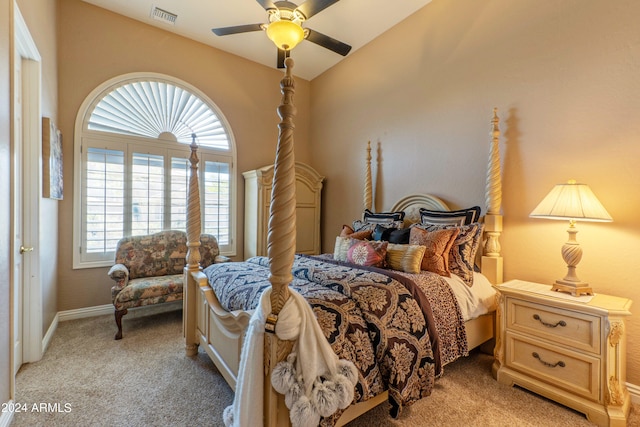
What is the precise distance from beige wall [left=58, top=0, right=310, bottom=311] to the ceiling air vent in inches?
10.0

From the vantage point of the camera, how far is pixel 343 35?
11.9 ft

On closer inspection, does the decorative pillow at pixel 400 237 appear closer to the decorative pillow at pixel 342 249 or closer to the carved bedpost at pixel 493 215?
the decorative pillow at pixel 342 249

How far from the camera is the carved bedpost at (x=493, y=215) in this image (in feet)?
7.79

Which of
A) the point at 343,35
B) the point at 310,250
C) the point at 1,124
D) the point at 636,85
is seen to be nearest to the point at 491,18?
the point at 636,85

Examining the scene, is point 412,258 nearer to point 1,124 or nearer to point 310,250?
point 310,250

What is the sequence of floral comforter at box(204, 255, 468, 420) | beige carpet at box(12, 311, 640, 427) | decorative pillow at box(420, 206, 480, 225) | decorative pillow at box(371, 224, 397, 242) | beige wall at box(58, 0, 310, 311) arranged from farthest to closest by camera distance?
1. beige wall at box(58, 0, 310, 311)
2. decorative pillow at box(371, 224, 397, 242)
3. decorative pillow at box(420, 206, 480, 225)
4. beige carpet at box(12, 311, 640, 427)
5. floral comforter at box(204, 255, 468, 420)

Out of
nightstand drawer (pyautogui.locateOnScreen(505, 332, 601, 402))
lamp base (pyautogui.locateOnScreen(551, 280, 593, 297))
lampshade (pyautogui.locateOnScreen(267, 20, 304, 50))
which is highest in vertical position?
lampshade (pyautogui.locateOnScreen(267, 20, 304, 50))

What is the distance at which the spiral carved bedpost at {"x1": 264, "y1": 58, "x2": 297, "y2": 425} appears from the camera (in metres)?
1.21

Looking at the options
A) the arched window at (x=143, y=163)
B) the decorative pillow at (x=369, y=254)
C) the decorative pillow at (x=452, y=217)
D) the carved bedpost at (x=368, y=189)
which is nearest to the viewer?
the decorative pillow at (x=369, y=254)

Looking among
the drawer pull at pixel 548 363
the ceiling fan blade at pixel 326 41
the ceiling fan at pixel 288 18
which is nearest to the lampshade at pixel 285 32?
the ceiling fan at pixel 288 18

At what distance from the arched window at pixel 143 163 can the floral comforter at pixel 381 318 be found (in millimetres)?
2025

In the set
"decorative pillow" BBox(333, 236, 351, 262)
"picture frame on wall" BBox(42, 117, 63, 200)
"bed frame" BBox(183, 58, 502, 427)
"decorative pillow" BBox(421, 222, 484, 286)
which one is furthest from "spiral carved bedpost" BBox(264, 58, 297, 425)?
"picture frame on wall" BBox(42, 117, 63, 200)

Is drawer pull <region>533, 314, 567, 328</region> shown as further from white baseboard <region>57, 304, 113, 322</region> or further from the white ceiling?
white baseboard <region>57, 304, 113, 322</region>

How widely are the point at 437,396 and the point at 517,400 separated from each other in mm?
503
